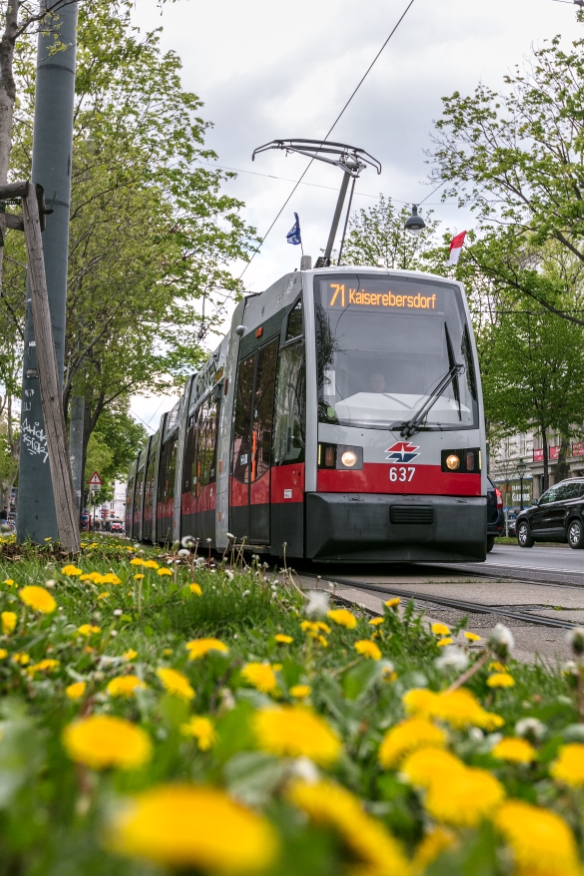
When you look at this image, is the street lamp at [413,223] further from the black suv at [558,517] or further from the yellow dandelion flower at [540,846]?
the yellow dandelion flower at [540,846]

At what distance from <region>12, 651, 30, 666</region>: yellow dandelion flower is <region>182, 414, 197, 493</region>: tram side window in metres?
13.9

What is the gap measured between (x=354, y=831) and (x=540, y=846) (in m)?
0.13

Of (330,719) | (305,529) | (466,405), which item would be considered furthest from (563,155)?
(330,719)

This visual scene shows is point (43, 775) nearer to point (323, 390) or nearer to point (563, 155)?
point (323, 390)

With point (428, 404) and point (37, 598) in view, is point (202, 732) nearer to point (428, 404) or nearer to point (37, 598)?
point (37, 598)

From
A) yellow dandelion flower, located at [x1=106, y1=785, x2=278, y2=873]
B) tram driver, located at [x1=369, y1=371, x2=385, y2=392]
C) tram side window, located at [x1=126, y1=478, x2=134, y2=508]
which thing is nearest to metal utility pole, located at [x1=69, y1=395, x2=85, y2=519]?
tram side window, located at [x1=126, y1=478, x2=134, y2=508]

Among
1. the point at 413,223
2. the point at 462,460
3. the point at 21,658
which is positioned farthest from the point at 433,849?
the point at 413,223

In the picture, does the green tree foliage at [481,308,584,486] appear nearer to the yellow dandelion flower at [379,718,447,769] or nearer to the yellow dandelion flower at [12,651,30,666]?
the yellow dandelion flower at [12,651,30,666]

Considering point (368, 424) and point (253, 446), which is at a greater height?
point (368, 424)

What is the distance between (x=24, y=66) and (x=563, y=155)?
1399 centimetres

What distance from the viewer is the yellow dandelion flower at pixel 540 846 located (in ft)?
2.10

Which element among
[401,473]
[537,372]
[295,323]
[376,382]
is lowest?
[401,473]

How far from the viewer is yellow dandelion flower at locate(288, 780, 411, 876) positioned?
61 centimetres

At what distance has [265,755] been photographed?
899 millimetres
